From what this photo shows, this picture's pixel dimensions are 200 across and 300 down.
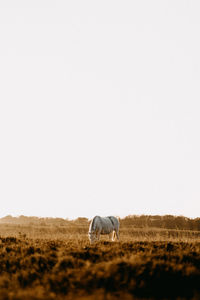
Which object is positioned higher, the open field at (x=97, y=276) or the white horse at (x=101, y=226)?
the white horse at (x=101, y=226)

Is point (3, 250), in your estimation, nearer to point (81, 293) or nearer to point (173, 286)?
point (81, 293)

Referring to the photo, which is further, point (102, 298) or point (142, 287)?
point (142, 287)

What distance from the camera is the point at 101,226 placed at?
18.7 metres

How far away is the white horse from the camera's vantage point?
58.4 ft

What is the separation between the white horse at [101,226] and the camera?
701 inches

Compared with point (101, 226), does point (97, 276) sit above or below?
below

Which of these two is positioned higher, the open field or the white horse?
the white horse

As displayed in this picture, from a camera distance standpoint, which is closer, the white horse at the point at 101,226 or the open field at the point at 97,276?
the open field at the point at 97,276

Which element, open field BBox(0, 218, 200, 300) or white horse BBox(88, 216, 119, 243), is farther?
white horse BBox(88, 216, 119, 243)

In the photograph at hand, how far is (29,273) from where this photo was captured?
7.53m

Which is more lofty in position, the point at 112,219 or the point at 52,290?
the point at 112,219

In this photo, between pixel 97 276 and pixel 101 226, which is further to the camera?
pixel 101 226

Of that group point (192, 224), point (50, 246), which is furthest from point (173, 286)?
point (192, 224)

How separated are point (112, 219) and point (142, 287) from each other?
14.7 metres
